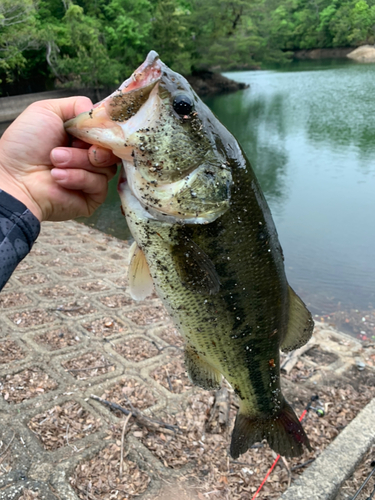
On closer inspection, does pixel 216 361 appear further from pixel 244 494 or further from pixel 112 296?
pixel 112 296

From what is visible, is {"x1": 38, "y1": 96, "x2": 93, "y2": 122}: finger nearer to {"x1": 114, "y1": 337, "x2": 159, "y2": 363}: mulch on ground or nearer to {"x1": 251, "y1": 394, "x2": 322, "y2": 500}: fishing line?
{"x1": 114, "y1": 337, "x2": 159, "y2": 363}: mulch on ground

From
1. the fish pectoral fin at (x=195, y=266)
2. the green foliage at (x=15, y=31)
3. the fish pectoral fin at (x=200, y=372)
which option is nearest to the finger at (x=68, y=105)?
the fish pectoral fin at (x=195, y=266)

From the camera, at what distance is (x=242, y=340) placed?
1866 millimetres

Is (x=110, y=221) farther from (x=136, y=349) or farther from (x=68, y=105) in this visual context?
(x=68, y=105)

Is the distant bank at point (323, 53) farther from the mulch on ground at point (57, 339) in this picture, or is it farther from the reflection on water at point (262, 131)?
the mulch on ground at point (57, 339)

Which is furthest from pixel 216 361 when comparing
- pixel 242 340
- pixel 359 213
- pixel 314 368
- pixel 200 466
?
pixel 359 213

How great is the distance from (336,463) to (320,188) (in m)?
10.9

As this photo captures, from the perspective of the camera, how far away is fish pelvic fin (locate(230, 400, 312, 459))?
2004 millimetres

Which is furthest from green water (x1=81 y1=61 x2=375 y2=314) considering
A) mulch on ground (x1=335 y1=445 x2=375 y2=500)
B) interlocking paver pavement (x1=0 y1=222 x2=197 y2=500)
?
mulch on ground (x1=335 y1=445 x2=375 y2=500)

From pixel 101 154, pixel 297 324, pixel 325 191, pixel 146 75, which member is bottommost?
pixel 325 191

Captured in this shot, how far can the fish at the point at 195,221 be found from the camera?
1533 mm

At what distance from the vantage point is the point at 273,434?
6.67ft

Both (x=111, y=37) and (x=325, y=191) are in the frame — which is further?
(x=111, y=37)

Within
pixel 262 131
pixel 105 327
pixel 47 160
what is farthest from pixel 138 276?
pixel 262 131
